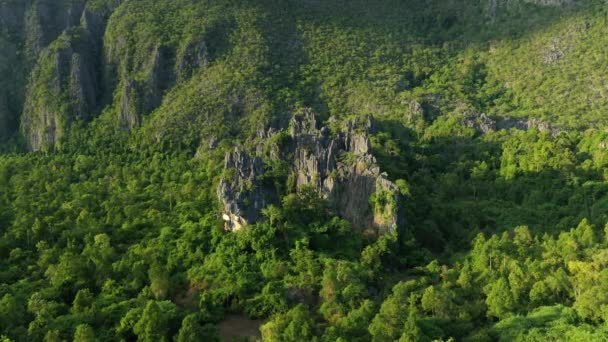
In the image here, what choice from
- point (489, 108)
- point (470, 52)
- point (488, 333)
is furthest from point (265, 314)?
point (470, 52)

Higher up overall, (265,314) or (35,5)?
(35,5)

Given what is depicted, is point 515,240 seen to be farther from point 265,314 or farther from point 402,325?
point 265,314

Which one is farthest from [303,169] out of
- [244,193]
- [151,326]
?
[151,326]

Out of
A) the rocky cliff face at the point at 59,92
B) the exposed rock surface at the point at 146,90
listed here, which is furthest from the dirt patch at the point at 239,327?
the rocky cliff face at the point at 59,92

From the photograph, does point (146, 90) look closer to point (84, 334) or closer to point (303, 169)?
point (303, 169)

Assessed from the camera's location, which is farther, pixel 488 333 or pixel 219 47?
pixel 219 47

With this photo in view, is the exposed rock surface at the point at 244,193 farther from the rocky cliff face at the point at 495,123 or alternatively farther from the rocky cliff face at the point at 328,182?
the rocky cliff face at the point at 495,123

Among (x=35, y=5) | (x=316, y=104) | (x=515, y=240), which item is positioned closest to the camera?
(x=515, y=240)
